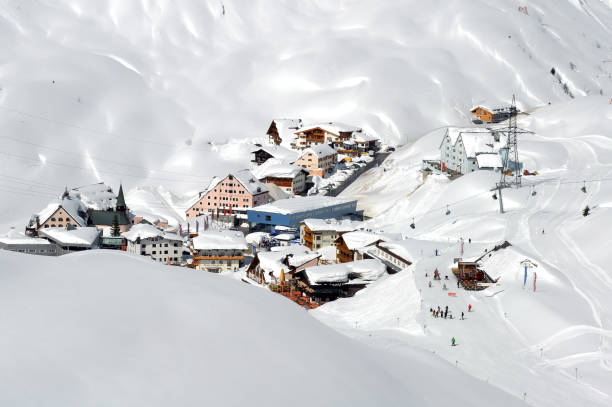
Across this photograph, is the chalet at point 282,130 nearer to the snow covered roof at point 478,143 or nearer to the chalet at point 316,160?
the chalet at point 316,160

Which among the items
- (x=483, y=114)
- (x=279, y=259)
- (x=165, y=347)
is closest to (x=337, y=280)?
(x=279, y=259)

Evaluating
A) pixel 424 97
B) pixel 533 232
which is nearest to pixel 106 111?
pixel 424 97

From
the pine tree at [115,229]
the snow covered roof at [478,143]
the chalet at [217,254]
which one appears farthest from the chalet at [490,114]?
the pine tree at [115,229]

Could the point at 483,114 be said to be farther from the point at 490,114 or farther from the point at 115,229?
the point at 115,229

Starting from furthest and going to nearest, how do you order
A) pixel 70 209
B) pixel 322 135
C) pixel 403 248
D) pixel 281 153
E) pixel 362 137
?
1. pixel 322 135
2. pixel 362 137
3. pixel 281 153
4. pixel 70 209
5. pixel 403 248

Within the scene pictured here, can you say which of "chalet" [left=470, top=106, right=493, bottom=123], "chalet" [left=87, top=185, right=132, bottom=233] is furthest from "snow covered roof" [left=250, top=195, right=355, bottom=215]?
"chalet" [left=470, top=106, right=493, bottom=123]

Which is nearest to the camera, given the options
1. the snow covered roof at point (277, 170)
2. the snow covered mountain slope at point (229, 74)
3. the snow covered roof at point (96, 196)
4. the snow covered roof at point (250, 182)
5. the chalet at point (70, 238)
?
the chalet at point (70, 238)

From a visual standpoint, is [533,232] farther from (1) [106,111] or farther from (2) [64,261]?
(1) [106,111]
